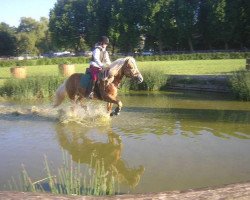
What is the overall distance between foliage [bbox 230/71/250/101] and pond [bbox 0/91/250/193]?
0.85 meters

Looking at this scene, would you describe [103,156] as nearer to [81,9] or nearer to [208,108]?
[208,108]

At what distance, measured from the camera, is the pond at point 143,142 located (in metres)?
6.44

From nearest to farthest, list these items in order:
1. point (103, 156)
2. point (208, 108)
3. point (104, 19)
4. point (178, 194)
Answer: point (178, 194), point (103, 156), point (208, 108), point (104, 19)

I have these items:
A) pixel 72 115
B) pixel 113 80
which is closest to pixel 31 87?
pixel 72 115

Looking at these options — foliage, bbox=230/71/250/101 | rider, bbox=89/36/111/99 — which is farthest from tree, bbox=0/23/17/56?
rider, bbox=89/36/111/99

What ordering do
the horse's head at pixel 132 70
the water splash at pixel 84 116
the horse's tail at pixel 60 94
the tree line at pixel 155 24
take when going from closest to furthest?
the horse's head at pixel 132 70
the water splash at pixel 84 116
the horse's tail at pixel 60 94
the tree line at pixel 155 24

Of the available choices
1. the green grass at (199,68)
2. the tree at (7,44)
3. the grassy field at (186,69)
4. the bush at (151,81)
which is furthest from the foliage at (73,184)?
the tree at (7,44)

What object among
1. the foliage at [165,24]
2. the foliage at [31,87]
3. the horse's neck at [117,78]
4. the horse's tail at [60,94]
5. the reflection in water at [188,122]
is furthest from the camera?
the foliage at [165,24]

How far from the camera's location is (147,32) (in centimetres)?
7088

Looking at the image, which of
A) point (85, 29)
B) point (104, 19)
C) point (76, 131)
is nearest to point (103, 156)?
point (76, 131)

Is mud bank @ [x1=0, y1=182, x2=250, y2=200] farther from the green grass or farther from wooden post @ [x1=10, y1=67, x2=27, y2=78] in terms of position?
wooden post @ [x1=10, y1=67, x2=27, y2=78]

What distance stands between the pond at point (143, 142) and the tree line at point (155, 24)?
2020 inches

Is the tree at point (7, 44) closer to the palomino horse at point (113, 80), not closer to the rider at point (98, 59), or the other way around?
the palomino horse at point (113, 80)

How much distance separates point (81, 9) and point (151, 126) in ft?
249
